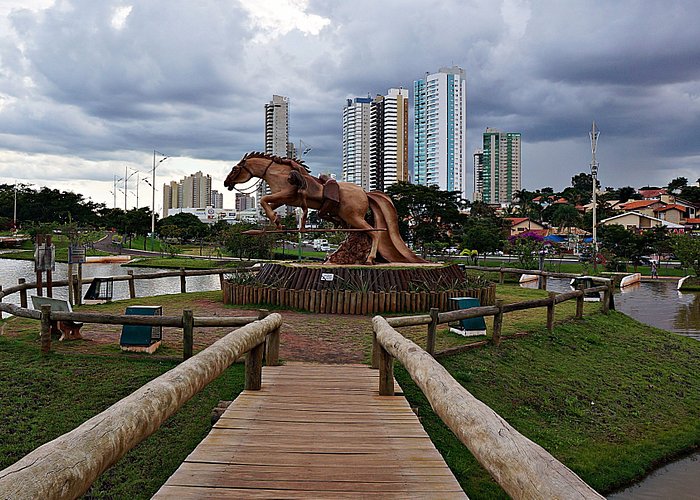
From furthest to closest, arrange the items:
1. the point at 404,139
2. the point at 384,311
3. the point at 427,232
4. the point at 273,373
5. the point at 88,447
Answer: the point at 404,139 < the point at 427,232 < the point at 384,311 < the point at 273,373 < the point at 88,447

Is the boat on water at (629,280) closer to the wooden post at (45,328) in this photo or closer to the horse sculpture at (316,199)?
the horse sculpture at (316,199)

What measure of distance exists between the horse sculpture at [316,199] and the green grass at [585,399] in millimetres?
5466

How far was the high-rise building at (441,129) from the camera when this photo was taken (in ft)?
318

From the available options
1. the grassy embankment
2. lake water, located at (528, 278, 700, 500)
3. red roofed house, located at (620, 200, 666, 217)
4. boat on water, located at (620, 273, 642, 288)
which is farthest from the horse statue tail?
red roofed house, located at (620, 200, 666, 217)

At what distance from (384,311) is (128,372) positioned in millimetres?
6848

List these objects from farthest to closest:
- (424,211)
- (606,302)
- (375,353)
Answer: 1. (424,211)
2. (606,302)
3. (375,353)

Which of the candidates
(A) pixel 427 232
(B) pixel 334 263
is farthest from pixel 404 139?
(B) pixel 334 263

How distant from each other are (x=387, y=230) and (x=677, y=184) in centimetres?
9119

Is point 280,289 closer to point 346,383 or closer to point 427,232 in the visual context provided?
point 346,383

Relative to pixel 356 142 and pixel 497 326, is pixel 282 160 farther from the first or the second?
pixel 356 142

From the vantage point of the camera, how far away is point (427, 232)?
48.7 metres

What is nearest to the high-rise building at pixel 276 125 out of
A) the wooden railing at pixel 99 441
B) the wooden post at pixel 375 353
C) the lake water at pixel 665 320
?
the lake water at pixel 665 320

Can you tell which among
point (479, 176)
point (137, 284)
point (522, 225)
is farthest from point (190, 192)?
point (137, 284)

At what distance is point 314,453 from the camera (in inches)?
156
